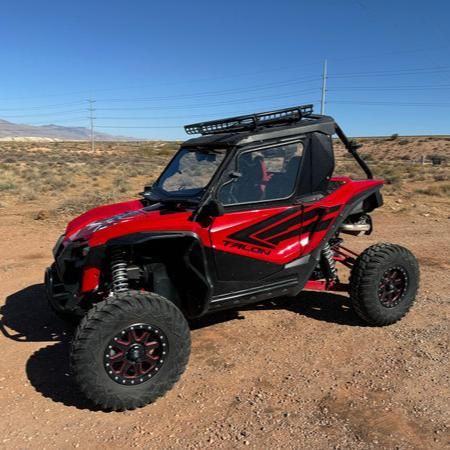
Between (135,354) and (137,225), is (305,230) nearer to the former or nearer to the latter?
(137,225)

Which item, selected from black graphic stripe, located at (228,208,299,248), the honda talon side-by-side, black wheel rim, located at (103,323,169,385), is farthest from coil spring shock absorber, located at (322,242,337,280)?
black wheel rim, located at (103,323,169,385)

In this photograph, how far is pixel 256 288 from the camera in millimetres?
4332

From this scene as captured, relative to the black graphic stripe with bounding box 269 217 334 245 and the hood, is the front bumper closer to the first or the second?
the hood

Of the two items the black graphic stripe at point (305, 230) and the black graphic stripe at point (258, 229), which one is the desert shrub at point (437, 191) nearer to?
the black graphic stripe at point (305, 230)

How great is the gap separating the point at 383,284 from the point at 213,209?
85.8 inches

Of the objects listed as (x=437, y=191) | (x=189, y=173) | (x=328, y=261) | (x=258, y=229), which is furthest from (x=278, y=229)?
(x=437, y=191)

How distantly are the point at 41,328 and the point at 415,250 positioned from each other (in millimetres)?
6182

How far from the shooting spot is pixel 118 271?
3.87m

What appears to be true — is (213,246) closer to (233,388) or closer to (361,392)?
(233,388)

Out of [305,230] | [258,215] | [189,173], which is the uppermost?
[189,173]

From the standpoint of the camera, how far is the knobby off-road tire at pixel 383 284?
4.82m

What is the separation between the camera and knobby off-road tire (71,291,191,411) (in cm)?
339

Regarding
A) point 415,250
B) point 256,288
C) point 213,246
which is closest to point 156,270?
point 213,246

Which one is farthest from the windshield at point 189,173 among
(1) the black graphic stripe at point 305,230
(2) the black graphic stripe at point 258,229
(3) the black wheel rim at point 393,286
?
(3) the black wheel rim at point 393,286
